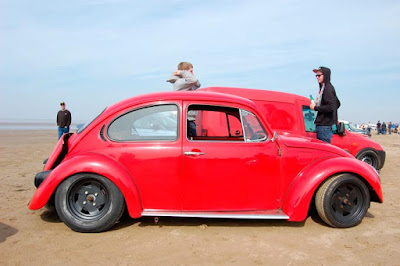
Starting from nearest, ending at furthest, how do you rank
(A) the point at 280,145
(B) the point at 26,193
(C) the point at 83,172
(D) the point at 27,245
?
(D) the point at 27,245 → (C) the point at 83,172 → (A) the point at 280,145 → (B) the point at 26,193

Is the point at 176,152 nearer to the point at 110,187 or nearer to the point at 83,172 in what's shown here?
the point at 110,187

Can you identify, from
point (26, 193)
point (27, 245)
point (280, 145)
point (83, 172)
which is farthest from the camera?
point (26, 193)

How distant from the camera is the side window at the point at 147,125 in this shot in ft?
12.4

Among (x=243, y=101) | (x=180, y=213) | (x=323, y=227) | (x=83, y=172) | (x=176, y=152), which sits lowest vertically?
(x=323, y=227)

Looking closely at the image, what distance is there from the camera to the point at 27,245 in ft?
10.7

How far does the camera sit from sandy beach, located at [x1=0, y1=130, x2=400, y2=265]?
2984 millimetres

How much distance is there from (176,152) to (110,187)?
2.87 ft

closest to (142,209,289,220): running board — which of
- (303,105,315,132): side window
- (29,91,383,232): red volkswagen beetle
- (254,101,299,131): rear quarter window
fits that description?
(29,91,383,232): red volkswagen beetle

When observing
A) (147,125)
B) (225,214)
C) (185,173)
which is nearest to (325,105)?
(225,214)

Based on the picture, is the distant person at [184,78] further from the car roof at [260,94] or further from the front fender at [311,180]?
the front fender at [311,180]

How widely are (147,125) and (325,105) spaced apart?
10.9 feet

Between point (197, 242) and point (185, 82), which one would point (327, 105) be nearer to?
point (185, 82)

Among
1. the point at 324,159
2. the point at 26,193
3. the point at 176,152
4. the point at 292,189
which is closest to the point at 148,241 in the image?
the point at 176,152

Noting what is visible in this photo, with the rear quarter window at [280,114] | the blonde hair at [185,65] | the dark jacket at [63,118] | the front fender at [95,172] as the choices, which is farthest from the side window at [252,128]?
the dark jacket at [63,118]
